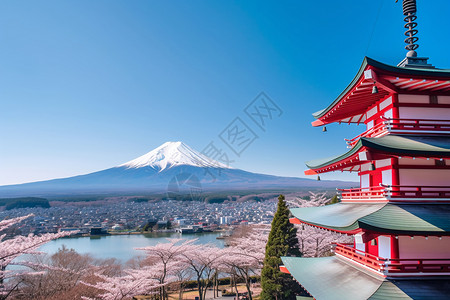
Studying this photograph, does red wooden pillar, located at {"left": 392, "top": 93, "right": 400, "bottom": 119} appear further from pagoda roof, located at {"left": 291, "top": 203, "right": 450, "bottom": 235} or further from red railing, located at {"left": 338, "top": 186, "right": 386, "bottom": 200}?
pagoda roof, located at {"left": 291, "top": 203, "right": 450, "bottom": 235}

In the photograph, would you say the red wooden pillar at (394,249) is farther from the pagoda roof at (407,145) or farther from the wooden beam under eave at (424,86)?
the wooden beam under eave at (424,86)

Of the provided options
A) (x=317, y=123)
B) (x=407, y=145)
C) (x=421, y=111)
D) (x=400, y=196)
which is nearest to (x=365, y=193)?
(x=400, y=196)

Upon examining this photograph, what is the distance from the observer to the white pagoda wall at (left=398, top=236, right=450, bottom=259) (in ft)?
19.4

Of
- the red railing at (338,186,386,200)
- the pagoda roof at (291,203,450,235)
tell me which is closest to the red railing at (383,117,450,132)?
the red railing at (338,186,386,200)

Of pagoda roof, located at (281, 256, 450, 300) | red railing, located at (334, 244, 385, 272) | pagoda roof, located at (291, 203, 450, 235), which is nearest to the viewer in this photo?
pagoda roof, located at (291, 203, 450, 235)

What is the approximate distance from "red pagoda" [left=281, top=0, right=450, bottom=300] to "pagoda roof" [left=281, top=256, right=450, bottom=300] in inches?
0.7

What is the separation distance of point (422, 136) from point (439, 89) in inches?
47.1

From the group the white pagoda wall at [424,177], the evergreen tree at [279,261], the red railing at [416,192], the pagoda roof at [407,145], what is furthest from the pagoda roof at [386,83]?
the evergreen tree at [279,261]

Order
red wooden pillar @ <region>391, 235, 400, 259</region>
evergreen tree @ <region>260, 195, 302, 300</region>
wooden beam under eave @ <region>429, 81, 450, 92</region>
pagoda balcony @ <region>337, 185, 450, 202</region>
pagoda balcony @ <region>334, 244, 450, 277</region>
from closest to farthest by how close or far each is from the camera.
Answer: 1. pagoda balcony @ <region>334, 244, 450, 277</region>
2. red wooden pillar @ <region>391, 235, 400, 259</region>
3. pagoda balcony @ <region>337, 185, 450, 202</region>
4. wooden beam under eave @ <region>429, 81, 450, 92</region>
5. evergreen tree @ <region>260, 195, 302, 300</region>

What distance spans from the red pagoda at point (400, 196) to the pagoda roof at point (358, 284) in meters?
0.02

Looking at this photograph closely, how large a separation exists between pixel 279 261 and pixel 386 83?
11.0m

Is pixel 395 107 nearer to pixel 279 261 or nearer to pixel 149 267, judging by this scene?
pixel 279 261

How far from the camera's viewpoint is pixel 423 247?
19.5ft

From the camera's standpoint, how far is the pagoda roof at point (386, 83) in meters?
5.89
